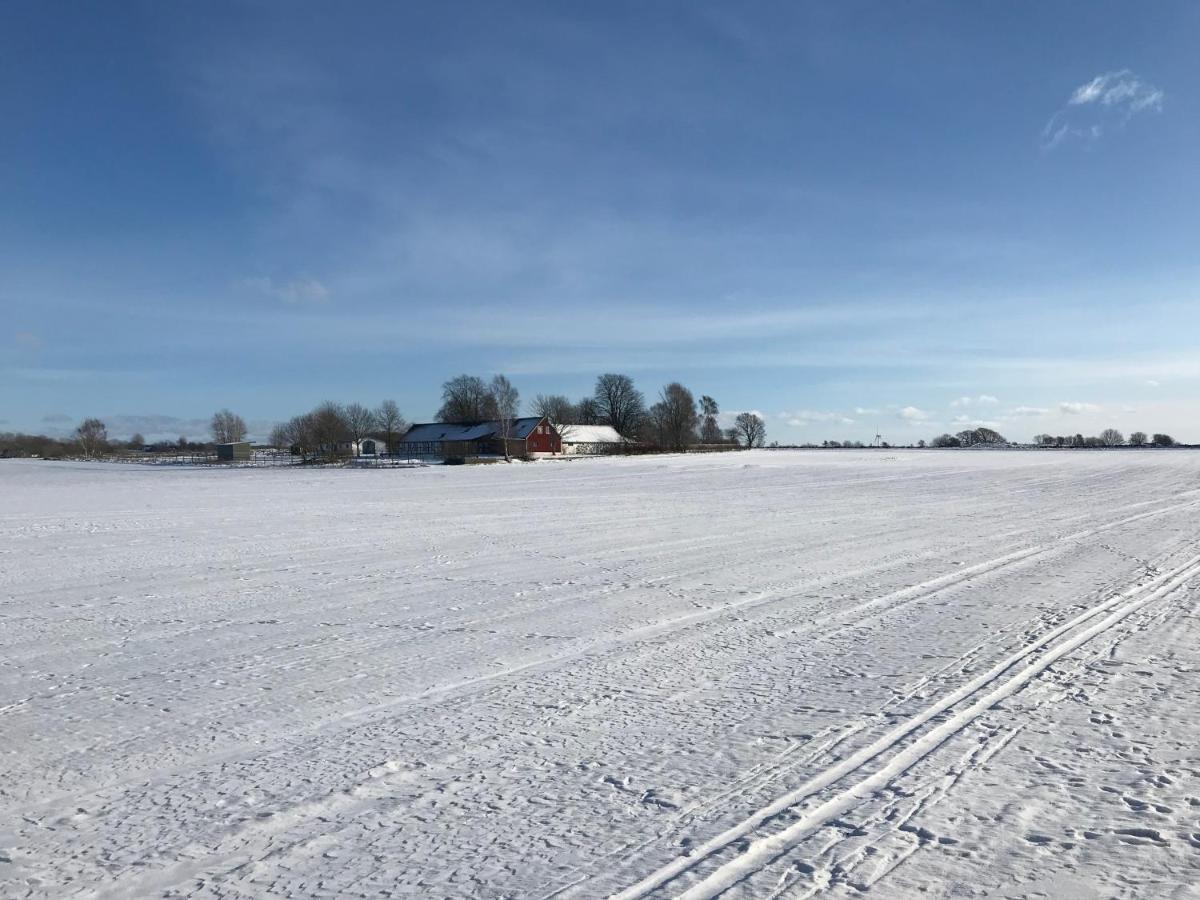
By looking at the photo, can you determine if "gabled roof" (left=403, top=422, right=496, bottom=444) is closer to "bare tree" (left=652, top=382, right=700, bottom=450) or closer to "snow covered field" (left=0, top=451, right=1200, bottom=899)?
"bare tree" (left=652, top=382, right=700, bottom=450)

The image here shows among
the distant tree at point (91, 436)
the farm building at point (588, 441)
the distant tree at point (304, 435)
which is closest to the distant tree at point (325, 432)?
the distant tree at point (304, 435)

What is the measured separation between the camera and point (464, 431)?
119 m

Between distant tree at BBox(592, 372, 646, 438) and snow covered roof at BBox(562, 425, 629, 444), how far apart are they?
1296cm

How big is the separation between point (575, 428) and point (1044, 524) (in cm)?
10204

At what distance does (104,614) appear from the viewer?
9.35 m

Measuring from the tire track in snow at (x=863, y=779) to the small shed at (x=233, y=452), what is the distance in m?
113

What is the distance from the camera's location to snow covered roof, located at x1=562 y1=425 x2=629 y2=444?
116 m

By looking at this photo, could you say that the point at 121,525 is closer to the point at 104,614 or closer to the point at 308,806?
the point at 104,614

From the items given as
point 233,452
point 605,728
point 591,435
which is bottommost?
point 605,728

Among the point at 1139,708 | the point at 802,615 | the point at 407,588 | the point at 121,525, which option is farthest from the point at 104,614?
the point at 121,525

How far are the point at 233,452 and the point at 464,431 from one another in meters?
30.6

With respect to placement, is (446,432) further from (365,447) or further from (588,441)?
(588,441)

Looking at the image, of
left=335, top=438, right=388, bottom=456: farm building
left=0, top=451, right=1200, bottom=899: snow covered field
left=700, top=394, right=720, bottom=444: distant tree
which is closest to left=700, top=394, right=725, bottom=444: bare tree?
left=700, top=394, right=720, bottom=444: distant tree

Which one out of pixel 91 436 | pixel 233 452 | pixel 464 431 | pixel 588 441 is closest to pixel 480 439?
pixel 464 431
